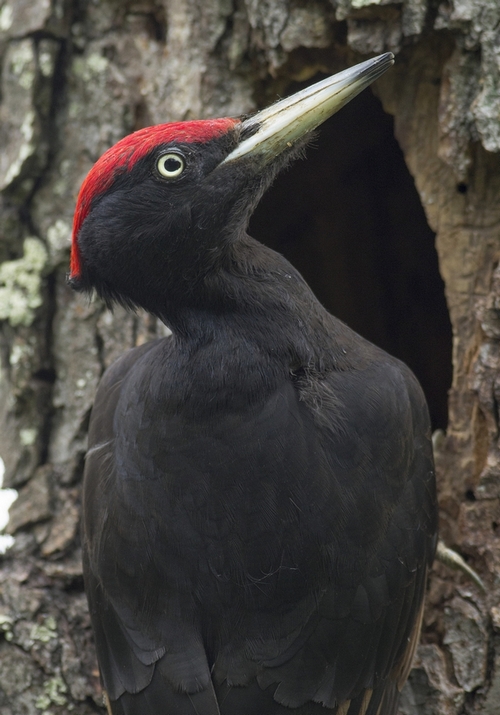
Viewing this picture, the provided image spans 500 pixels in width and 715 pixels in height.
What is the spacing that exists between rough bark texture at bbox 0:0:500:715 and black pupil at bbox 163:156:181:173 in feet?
3.31

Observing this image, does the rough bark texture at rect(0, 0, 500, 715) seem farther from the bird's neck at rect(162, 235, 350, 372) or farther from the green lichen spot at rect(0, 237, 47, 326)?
the bird's neck at rect(162, 235, 350, 372)

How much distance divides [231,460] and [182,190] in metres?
0.84

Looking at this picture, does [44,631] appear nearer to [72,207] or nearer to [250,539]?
[250,539]

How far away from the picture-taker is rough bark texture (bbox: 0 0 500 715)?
3361 mm

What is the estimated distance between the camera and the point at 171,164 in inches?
112

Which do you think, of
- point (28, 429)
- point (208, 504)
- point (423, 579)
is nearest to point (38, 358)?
point (28, 429)

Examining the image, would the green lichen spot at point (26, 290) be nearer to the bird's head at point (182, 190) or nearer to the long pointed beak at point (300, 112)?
the bird's head at point (182, 190)

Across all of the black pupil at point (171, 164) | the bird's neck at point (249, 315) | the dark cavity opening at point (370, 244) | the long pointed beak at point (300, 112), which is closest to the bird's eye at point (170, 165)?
the black pupil at point (171, 164)

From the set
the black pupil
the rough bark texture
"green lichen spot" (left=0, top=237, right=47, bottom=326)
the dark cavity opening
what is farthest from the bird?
the dark cavity opening

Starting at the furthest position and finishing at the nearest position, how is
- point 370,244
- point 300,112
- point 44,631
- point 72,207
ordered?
point 370,244 < point 72,207 < point 44,631 < point 300,112

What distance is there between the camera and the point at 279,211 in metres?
4.71

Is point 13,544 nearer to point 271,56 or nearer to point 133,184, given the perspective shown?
point 133,184

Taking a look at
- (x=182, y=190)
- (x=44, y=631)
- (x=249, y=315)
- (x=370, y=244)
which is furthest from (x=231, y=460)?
(x=370, y=244)

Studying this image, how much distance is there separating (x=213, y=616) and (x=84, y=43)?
8.25 ft
